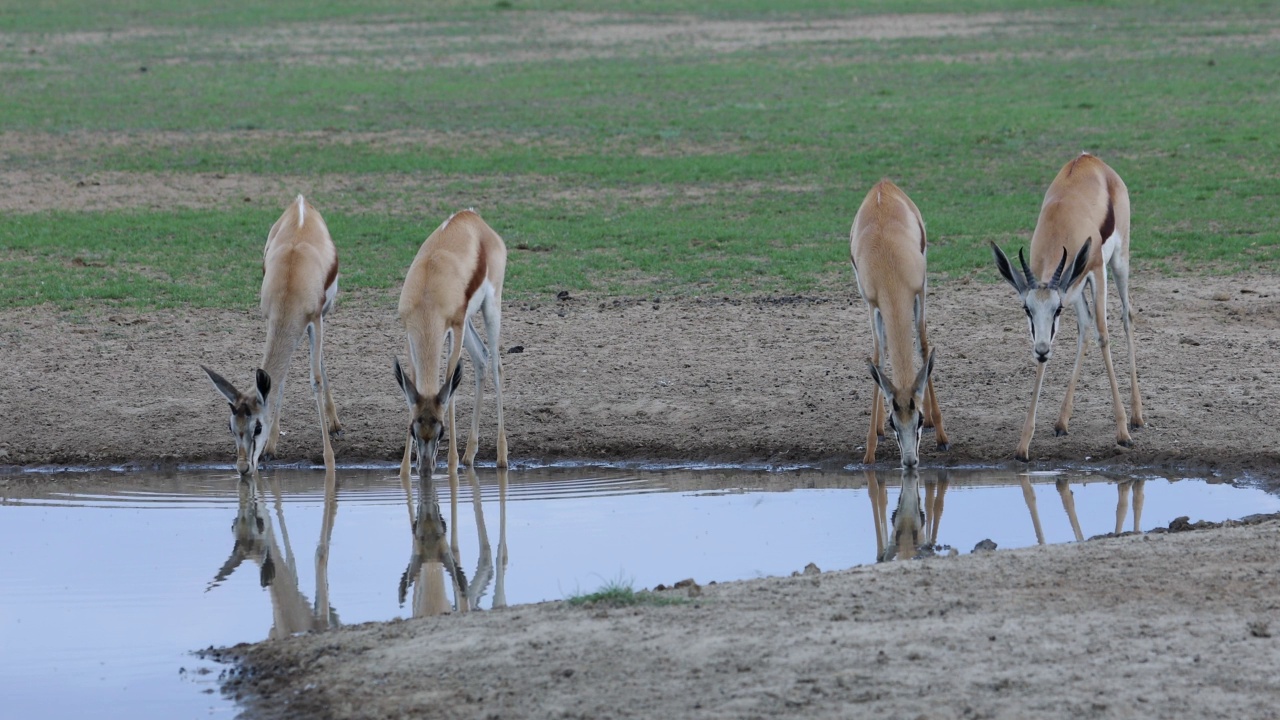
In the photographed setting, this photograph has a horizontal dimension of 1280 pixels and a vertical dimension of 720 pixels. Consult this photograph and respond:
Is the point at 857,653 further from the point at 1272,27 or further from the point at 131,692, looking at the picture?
the point at 1272,27

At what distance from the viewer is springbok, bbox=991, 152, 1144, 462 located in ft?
27.6

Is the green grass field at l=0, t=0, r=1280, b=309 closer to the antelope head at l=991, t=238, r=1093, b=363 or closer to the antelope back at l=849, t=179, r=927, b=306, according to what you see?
the antelope back at l=849, t=179, r=927, b=306

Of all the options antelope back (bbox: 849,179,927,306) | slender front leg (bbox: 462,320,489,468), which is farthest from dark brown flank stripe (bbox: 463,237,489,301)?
antelope back (bbox: 849,179,927,306)

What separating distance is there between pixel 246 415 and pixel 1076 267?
4457 millimetres

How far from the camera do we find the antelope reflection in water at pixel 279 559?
6.66 metres

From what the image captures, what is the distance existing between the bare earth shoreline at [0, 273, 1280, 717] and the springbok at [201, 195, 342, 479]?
→ 1.52 ft

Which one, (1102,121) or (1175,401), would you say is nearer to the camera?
(1175,401)

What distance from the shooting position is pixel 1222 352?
10188mm

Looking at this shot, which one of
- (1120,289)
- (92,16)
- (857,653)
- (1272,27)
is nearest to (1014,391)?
(1120,289)

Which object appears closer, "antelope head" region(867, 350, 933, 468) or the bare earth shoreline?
the bare earth shoreline

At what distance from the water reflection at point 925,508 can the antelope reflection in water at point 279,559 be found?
252 centimetres

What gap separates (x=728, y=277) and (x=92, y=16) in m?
24.3

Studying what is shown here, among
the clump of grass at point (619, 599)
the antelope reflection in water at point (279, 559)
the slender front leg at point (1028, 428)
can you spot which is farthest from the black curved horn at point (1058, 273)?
the antelope reflection in water at point (279, 559)

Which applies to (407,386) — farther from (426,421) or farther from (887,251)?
(887,251)
